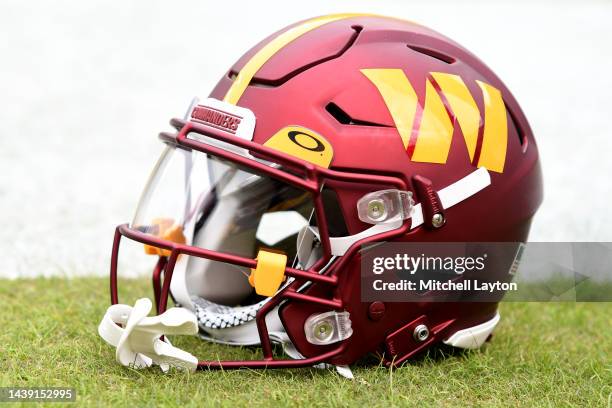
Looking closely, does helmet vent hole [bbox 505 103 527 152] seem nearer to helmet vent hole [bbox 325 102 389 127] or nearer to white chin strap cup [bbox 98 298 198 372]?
helmet vent hole [bbox 325 102 389 127]

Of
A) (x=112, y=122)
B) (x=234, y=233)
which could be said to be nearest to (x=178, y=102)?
(x=112, y=122)

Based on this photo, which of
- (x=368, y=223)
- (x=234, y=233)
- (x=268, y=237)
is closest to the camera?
(x=368, y=223)

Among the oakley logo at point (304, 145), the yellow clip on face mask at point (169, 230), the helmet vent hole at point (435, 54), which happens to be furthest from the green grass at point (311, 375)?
the helmet vent hole at point (435, 54)

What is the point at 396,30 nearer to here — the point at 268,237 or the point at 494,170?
the point at 494,170

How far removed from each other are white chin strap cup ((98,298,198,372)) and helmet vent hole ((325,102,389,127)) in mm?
574

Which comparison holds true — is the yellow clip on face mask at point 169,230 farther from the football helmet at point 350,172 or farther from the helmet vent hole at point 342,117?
the helmet vent hole at point 342,117

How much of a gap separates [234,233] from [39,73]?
134 inches

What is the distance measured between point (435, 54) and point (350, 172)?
0.45m

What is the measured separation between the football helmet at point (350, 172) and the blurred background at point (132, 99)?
1256 mm

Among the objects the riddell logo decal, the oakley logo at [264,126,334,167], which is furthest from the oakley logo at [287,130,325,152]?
the riddell logo decal

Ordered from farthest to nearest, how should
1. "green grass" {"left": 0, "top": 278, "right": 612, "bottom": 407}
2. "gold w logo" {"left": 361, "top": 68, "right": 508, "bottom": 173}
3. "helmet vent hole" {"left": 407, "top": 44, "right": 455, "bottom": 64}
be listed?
"helmet vent hole" {"left": 407, "top": 44, "right": 455, "bottom": 64}, "gold w logo" {"left": 361, "top": 68, "right": 508, "bottom": 173}, "green grass" {"left": 0, "top": 278, "right": 612, "bottom": 407}

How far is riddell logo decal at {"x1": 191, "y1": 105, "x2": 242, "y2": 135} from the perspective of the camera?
2.05 metres

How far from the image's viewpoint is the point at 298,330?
6.76 feet

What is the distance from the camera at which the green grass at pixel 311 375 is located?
194 cm
